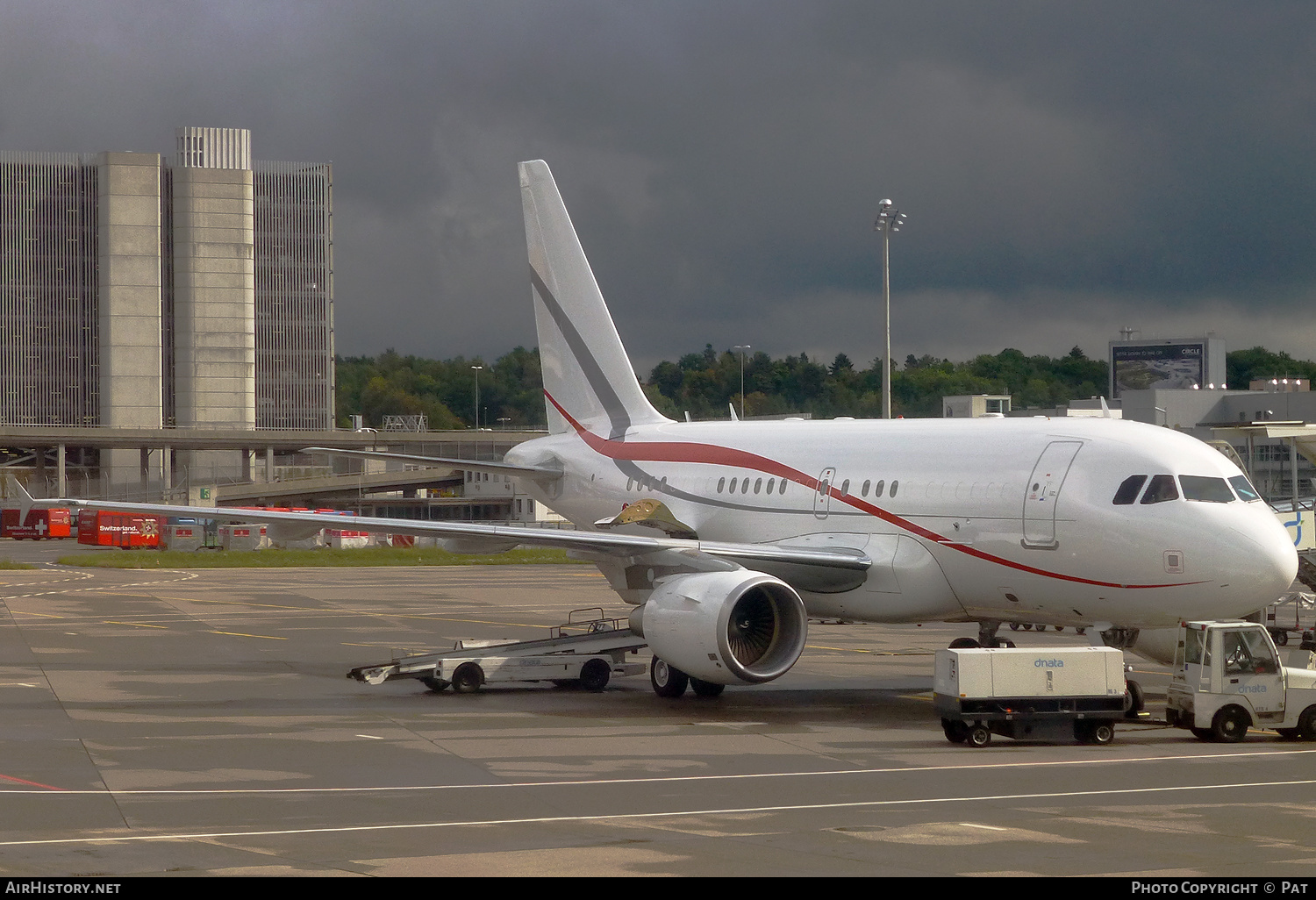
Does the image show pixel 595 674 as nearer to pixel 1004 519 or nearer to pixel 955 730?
pixel 1004 519

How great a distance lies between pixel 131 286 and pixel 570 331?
420 feet

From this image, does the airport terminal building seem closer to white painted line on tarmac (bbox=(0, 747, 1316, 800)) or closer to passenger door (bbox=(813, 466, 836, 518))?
passenger door (bbox=(813, 466, 836, 518))

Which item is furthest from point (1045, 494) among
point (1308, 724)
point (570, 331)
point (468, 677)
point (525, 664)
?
point (570, 331)

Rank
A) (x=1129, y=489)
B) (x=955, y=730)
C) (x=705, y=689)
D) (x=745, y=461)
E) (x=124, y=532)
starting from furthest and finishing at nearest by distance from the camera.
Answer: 1. (x=124, y=532)
2. (x=745, y=461)
3. (x=705, y=689)
4. (x=1129, y=489)
5. (x=955, y=730)

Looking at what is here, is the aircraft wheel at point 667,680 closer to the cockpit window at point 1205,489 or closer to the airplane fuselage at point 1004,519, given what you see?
the airplane fuselage at point 1004,519

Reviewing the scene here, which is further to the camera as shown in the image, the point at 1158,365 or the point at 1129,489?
the point at 1158,365

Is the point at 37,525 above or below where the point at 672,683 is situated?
below

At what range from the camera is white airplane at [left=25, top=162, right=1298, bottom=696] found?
2339 cm

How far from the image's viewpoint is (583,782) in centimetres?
1859

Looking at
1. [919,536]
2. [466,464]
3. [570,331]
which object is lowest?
[919,536]

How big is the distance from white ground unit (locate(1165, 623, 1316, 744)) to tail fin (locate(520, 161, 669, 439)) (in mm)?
15898

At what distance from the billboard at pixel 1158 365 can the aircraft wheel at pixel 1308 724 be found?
382ft

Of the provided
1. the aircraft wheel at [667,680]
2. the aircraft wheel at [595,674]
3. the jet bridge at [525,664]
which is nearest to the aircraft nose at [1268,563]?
the aircraft wheel at [667,680]

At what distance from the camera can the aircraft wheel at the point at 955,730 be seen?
71.5 feet
